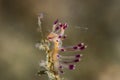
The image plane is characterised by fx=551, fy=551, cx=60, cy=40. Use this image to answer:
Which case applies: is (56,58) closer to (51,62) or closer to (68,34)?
(51,62)

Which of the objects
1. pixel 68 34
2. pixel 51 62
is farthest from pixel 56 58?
pixel 68 34

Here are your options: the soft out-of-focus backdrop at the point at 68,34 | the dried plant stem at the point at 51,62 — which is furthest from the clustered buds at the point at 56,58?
the soft out-of-focus backdrop at the point at 68,34

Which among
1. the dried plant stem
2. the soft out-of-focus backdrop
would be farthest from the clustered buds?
the soft out-of-focus backdrop

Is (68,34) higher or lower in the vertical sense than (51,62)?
higher

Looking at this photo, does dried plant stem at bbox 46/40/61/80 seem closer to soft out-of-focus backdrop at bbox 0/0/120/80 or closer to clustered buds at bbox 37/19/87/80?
clustered buds at bbox 37/19/87/80

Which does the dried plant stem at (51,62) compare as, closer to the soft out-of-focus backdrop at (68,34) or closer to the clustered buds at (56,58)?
the clustered buds at (56,58)

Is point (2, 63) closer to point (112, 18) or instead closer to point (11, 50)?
point (11, 50)

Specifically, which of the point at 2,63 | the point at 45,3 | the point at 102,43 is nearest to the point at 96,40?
the point at 102,43

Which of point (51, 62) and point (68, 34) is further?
point (68, 34)
